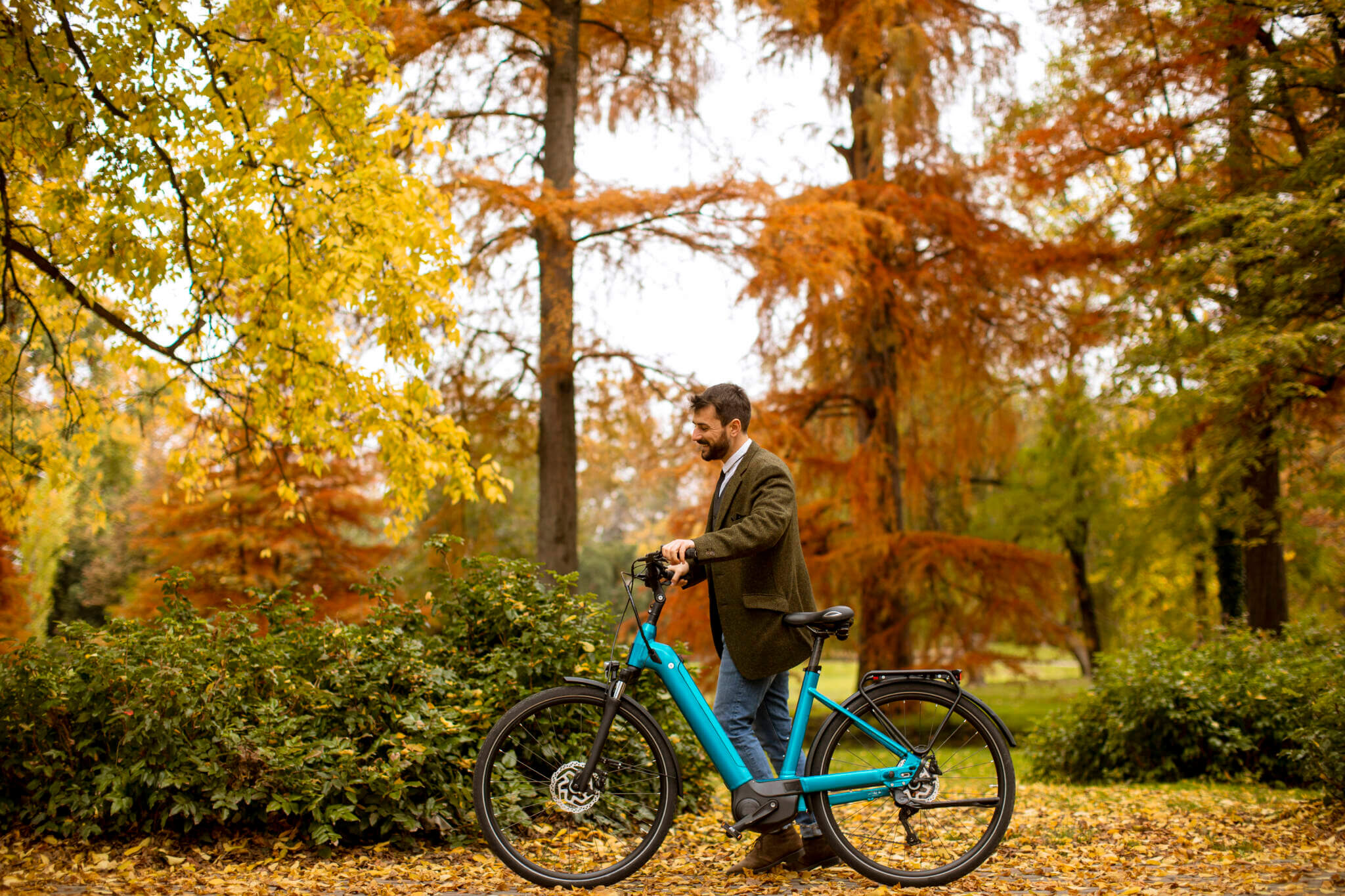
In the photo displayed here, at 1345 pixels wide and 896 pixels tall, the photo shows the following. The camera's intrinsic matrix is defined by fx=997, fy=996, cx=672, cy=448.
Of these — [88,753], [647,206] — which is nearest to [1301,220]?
[647,206]

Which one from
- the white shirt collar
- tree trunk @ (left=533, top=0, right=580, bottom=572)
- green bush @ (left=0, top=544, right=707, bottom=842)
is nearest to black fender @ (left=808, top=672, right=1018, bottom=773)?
the white shirt collar

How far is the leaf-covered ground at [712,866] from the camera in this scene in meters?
3.71

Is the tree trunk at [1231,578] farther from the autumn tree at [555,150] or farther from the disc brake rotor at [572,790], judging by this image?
the disc brake rotor at [572,790]

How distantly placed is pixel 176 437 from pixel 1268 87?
2261 centimetres

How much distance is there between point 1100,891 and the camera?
12.0ft

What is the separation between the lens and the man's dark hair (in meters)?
3.90

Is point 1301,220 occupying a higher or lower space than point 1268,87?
lower

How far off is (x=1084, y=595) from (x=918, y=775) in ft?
67.0

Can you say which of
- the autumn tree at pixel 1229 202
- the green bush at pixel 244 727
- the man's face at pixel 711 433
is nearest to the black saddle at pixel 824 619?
the man's face at pixel 711 433

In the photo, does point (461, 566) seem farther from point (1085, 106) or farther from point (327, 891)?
point (1085, 106)

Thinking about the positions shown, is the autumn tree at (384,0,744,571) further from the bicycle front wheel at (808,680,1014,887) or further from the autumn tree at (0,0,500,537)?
the bicycle front wheel at (808,680,1014,887)

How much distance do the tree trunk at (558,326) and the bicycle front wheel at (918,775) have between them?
7.02 meters

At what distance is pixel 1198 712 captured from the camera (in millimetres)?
7164

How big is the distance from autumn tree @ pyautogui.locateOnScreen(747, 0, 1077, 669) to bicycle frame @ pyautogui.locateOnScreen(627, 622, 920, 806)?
8266 mm
